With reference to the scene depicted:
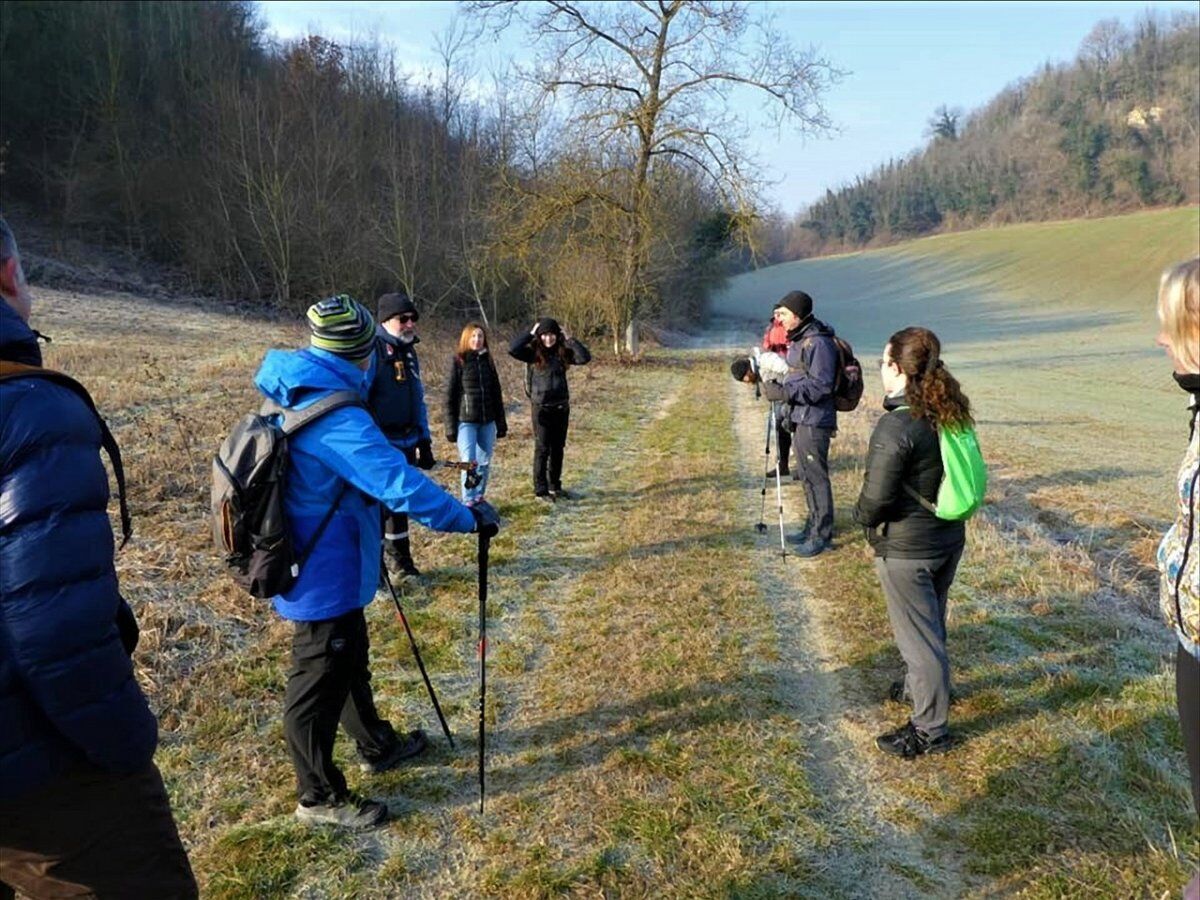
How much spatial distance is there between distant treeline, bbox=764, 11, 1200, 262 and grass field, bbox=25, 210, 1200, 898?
74.1 metres

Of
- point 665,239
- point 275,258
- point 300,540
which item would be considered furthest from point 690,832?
point 275,258

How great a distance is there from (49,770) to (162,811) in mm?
370

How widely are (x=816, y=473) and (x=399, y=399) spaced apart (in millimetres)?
3673

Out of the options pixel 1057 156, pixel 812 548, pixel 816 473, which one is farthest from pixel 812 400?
pixel 1057 156

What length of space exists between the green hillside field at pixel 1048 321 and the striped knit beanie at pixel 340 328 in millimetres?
9659

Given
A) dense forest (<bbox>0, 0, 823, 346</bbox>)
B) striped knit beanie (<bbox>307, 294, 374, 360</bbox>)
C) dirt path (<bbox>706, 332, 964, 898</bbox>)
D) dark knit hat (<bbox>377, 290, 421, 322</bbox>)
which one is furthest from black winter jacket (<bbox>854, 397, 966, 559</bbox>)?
dense forest (<bbox>0, 0, 823, 346</bbox>)

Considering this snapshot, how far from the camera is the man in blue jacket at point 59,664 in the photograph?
5.51 feet

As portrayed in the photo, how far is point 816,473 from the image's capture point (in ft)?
22.0

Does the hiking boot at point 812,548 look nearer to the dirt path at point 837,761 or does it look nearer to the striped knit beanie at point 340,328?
the dirt path at point 837,761

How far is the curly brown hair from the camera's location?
3641 millimetres

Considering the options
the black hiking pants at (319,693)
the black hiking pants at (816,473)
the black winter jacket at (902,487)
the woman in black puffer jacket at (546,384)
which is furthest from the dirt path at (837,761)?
the woman in black puffer jacket at (546,384)

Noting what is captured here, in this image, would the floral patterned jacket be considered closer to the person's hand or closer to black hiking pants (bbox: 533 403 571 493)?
the person's hand

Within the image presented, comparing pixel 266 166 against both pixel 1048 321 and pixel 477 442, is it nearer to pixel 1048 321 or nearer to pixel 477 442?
pixel 477 442

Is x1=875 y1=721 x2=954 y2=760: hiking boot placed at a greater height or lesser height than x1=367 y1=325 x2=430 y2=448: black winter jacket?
lesser
